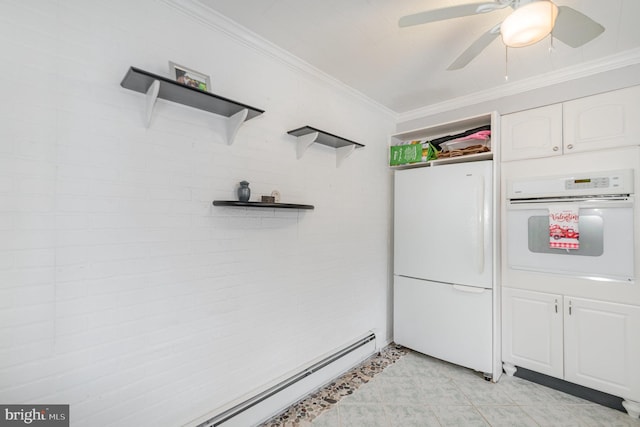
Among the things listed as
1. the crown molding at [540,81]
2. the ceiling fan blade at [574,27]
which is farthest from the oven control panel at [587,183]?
the ceiling fan blade at [574,27]

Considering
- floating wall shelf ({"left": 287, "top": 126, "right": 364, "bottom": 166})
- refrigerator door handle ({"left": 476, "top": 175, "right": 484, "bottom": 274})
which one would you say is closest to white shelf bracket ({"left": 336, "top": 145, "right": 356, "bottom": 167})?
floating wall shelf ({"left": 287, "top": 126, "right": 364, "bottom": 166})

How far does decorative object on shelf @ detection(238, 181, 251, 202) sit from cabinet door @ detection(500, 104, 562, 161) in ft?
7.18

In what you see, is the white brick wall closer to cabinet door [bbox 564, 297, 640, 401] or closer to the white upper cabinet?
the white upper cabinet

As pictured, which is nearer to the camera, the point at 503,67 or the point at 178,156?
the point at 178,156

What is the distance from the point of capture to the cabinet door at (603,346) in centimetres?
192

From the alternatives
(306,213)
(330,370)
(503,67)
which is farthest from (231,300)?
(503,67)

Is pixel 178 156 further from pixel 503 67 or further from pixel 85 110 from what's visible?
pixel 503 67

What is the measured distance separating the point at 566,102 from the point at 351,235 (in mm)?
1969

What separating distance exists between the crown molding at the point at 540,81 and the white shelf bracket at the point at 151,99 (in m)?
2.54

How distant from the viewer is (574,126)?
2150 mm

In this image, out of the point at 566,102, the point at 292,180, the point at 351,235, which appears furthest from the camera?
the point at 351,235

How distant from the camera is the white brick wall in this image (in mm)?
1096

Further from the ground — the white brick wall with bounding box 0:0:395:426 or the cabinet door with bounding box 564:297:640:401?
the white brick wall with bounding box 0:0:395:426

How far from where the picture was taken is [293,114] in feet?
6.83
